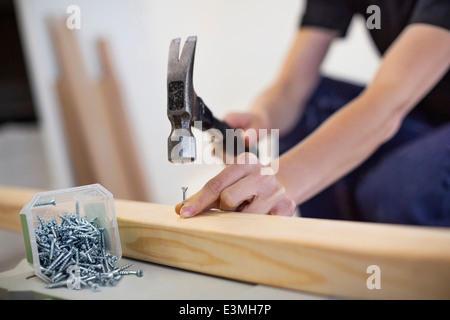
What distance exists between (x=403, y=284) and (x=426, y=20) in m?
0.68

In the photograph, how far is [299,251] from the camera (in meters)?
0.55

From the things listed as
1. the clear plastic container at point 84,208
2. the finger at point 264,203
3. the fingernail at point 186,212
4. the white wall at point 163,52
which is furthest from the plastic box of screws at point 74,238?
the white wall at point 163,52

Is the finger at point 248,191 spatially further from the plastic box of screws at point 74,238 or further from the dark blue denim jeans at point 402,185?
the dark blue denim jeans at point 402,185

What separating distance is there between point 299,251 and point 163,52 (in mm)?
1616

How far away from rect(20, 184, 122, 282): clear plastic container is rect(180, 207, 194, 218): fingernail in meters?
0.10

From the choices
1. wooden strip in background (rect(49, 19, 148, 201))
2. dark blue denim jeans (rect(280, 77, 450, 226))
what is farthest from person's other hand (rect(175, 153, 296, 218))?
wooden strip in background (rect(49, 19, 148, 201))

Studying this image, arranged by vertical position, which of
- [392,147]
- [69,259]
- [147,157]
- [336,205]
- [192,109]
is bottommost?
[147,157]

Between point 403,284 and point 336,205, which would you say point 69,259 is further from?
point 336,205

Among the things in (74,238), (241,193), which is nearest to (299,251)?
(241,193)

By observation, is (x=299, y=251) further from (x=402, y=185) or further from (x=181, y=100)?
(x=402, y=185)

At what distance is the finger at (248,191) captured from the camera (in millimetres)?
708

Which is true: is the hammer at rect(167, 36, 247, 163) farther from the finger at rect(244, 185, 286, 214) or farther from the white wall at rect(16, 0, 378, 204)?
the white wall at rect(16, 0, 378, 204)
